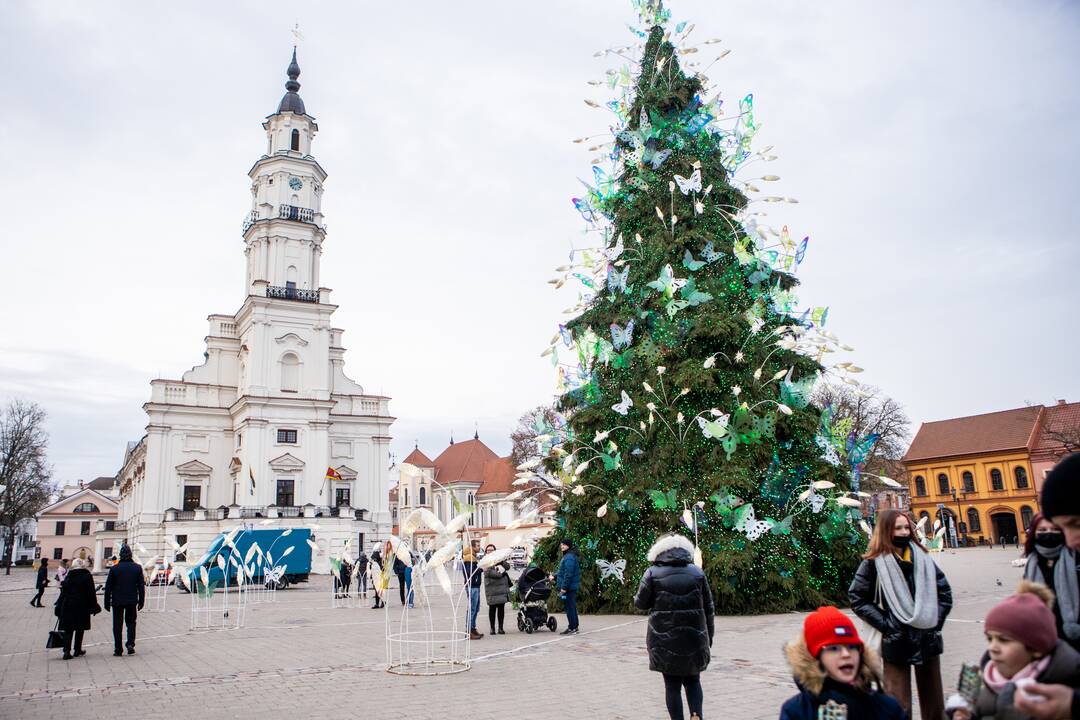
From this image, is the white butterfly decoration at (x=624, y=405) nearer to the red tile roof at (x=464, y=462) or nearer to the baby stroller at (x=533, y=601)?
the baby stroller at (x=533, y=601)

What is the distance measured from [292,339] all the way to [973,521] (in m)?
54.0

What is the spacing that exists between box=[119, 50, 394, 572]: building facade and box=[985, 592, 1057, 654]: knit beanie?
45543mm

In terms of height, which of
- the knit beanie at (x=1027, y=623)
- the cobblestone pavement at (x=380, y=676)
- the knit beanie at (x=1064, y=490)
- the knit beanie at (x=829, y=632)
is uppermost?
the knit beanie at (x=1064, y=490)

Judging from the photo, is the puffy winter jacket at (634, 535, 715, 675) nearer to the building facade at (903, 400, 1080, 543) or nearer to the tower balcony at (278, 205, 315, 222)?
the tower balcony at (278, 205, 315, 222)

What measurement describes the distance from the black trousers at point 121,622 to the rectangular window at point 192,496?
40781 mm

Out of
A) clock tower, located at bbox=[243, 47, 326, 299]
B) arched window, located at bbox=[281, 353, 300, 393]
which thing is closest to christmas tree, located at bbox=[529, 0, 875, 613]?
arched window, located at bbox=[281, 353, 300, 393]

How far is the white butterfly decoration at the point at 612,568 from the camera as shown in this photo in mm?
14164

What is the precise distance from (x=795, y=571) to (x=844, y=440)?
8.63 feet

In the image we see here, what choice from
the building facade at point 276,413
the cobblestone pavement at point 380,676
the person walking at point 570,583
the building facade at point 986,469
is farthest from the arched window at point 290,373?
the building facade at point 986,469

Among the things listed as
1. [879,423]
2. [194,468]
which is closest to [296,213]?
[194,468]

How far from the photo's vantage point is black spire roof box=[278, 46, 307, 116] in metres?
55.1

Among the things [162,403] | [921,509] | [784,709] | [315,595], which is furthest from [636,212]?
[921,509]

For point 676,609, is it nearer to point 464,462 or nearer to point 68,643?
point 68,643

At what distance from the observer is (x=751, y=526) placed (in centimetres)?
1316
